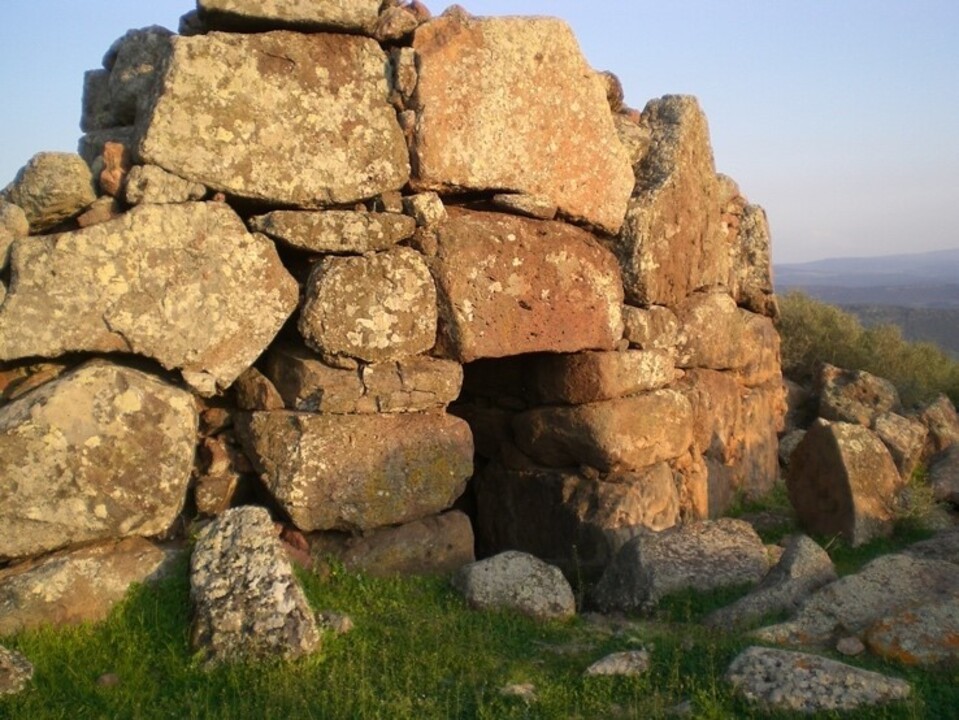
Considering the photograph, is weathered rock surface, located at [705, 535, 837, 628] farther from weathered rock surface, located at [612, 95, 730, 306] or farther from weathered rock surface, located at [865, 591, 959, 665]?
weathered rock surface, located at [612, 95, 730, 306]

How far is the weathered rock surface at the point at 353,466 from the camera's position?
5.87 metres

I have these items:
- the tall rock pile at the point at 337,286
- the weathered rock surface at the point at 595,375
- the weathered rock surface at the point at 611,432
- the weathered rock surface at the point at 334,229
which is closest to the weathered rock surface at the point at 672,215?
the tall rock pile at the point at 337,286

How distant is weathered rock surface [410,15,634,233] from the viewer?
6434mm

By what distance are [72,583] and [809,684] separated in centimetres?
345

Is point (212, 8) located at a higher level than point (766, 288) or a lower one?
higher

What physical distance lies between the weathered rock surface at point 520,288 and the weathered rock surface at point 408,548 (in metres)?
1.06

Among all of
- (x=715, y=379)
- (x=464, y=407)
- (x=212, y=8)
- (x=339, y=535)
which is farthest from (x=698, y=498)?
(x=212, y=8)

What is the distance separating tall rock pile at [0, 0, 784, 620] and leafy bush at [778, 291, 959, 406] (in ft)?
16.7

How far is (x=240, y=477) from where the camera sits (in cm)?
605

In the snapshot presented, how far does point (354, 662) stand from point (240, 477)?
5.90 feet

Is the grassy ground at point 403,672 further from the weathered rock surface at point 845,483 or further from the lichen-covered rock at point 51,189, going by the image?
the weathered rock surface at point 845,483

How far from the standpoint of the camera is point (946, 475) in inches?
353

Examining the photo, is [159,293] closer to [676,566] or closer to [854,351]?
[676,566]

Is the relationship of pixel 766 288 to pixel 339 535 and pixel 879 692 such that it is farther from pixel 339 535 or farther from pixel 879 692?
pixel 879 692
